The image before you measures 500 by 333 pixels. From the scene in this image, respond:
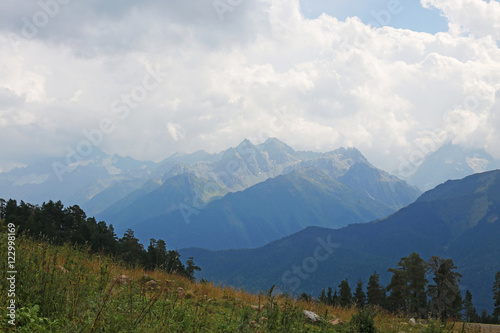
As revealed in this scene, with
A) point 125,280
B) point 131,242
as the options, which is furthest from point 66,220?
point 125,280

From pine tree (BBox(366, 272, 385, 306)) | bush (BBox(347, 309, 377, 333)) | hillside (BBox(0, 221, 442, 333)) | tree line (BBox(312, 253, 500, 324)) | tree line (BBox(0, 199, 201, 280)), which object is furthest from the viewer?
pine tree (BBox(366, 272, 385, 306))

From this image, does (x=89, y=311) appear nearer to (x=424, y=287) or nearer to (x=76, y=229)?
(x=424, y=287)

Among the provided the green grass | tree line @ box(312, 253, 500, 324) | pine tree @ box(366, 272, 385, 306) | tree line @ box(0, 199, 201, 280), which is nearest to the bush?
the green grass

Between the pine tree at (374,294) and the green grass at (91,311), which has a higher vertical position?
the green grass at (91,311)

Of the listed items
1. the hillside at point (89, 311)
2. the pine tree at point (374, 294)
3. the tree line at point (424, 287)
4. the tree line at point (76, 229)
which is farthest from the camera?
the pine tree at point (374, 294)

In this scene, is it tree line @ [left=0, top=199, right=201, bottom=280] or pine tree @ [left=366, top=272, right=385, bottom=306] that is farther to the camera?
pine tree @ [left=366, top=272, right=385, bottom=306]

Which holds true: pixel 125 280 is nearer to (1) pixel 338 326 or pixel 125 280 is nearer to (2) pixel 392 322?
(1) pixel 338 326

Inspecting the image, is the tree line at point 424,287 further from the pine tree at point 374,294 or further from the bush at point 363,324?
the bush at point 363,324

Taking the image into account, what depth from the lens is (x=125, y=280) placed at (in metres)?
11.0

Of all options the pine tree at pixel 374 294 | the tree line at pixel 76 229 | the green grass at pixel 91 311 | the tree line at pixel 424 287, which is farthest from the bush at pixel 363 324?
the pine tree at pixel 374 294

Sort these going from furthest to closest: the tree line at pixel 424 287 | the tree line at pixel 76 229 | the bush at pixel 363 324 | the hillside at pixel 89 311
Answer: the tree line at pixel 76 229
the tree line at pixel 424 287
the bush at pixel 363 324
the hillside at pixel 89 311

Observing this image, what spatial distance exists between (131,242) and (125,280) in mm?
56319

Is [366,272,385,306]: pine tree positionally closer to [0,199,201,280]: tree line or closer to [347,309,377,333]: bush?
[0,199,201,280]: tree line

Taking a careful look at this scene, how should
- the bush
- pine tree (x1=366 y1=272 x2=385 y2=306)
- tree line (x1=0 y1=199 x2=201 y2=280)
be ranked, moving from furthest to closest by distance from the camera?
pine tree (x1=366 y1=272 x2=385 y2=306) < tree line (x1=0 y1=199 x2=201 y2=280) < the bush
